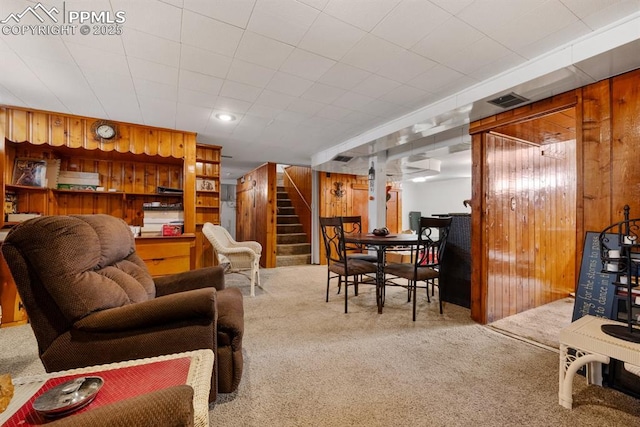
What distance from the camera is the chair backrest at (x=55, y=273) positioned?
1.10 meters

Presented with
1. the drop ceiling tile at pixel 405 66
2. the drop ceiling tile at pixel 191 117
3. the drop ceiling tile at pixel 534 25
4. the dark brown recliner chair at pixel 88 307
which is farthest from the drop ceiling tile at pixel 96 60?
the drop ceiling tile at pixel 534 25

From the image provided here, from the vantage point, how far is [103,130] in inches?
125

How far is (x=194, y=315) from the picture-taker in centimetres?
128

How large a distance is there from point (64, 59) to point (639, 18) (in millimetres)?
3716

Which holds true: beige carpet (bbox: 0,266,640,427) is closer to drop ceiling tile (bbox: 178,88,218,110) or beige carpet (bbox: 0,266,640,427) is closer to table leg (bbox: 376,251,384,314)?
table leg (bbox: 376,251,384,314)

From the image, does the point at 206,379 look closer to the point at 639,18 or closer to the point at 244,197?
the point at 639,18

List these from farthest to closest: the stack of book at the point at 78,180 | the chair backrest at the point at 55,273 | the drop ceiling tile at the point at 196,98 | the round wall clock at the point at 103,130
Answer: the stack of book at the point at 78,180 → the round wall clock at the point at 103,130 → the drop ceiling tile at the point at 196,98 → the chair backrest at the point at 55,273

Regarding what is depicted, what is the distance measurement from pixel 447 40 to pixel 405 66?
1.19ft

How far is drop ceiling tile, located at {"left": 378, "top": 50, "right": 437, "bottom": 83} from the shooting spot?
199cm

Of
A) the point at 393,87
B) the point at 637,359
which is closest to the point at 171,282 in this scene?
the point at 393,87

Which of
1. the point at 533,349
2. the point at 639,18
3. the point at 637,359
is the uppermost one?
the point at 639,18

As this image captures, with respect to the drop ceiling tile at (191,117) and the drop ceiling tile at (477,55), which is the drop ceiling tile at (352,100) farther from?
the drop ceiling tile at (191,117)

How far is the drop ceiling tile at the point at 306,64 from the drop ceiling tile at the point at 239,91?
18.7 inches

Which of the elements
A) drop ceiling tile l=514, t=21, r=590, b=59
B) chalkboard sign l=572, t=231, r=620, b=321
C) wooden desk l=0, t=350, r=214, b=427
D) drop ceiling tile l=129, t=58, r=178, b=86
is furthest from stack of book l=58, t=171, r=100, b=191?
chalkboard sign l=572, t=231, r=620, b=321
